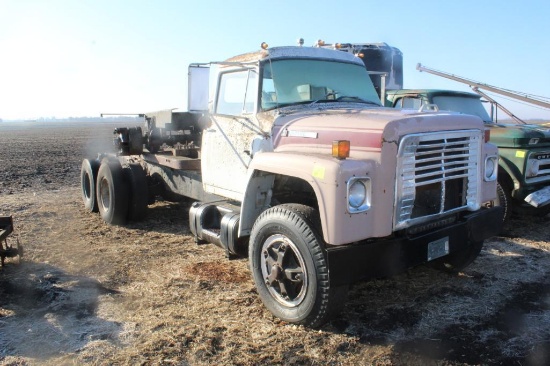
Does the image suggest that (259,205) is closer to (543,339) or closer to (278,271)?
(278,271)

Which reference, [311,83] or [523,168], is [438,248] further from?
[523,168]

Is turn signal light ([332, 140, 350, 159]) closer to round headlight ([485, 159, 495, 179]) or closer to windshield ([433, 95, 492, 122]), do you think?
round headlight ([485, 159, 495, 179])

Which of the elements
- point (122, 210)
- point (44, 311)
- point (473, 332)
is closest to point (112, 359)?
point (44, 311)

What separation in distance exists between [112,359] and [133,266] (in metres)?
2.31

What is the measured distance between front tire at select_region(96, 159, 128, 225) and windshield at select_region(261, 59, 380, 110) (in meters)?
3.61

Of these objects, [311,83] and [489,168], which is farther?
[311,83]

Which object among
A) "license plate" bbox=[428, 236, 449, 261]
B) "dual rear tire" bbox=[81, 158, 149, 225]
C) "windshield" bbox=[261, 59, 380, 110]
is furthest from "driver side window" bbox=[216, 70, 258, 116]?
"dual rear tire" bbox=[81, 158, 149, 225]

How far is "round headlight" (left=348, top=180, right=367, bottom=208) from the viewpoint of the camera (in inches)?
Answer: 146

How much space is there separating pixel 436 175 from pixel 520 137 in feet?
12.6

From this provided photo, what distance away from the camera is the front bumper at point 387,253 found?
12.2 feet

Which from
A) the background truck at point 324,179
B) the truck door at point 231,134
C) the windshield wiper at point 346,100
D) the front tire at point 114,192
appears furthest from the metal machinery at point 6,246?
the windshield wiper at point 346,100

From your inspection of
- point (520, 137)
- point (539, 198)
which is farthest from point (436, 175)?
point (520, 137)

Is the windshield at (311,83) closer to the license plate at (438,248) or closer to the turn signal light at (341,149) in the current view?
the turn signal light at (341,149)

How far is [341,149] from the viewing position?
3801 mm
